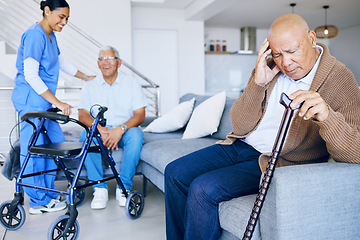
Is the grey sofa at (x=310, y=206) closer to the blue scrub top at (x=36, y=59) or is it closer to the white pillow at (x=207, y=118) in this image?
the white pillow at (x=207, y=118)

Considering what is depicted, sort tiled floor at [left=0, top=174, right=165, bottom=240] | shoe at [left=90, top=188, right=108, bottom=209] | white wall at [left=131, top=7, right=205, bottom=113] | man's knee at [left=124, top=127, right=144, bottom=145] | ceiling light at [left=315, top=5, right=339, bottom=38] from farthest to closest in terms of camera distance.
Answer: white wall at [left=131, top=7, right=205, bottom=113], ceiling light at [left=315, top=5, right=339, bottom=38], man's knee at [left=124, top=127, right=144, bottom=145], shoe at [left=90, top=188, right=108, bottom=209], tiled floor at [left=0, top=174, right=165, bottom=240]

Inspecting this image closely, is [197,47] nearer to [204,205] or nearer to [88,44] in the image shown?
[88,44]

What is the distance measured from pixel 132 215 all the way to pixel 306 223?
1.47 meters

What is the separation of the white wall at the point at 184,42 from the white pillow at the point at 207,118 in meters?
4.77

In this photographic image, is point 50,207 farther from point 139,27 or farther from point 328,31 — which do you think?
point 328,31

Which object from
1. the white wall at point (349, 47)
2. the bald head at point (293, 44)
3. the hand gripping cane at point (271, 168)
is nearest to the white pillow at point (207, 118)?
the bald head at point (293, 44)

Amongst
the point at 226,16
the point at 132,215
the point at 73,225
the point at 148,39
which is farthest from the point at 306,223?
the point at 226,16

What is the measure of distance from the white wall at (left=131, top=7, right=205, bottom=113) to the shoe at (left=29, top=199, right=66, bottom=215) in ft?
16.7

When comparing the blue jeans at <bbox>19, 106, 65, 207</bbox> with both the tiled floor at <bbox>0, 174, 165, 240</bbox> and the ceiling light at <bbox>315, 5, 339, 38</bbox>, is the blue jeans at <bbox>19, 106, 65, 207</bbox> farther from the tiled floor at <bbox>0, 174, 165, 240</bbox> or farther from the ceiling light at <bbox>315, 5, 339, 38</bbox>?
the ceiling light at <bbox>315, 5, 339, 38</bbox>

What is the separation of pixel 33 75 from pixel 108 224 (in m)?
1.10

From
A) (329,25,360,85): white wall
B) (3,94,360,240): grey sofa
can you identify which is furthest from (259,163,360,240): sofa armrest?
(329,25,360,85): white wall

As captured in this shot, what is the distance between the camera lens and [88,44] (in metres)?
6.56

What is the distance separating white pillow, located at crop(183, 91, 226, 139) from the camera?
111 inches

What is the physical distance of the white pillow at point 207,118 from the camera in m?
2.81
